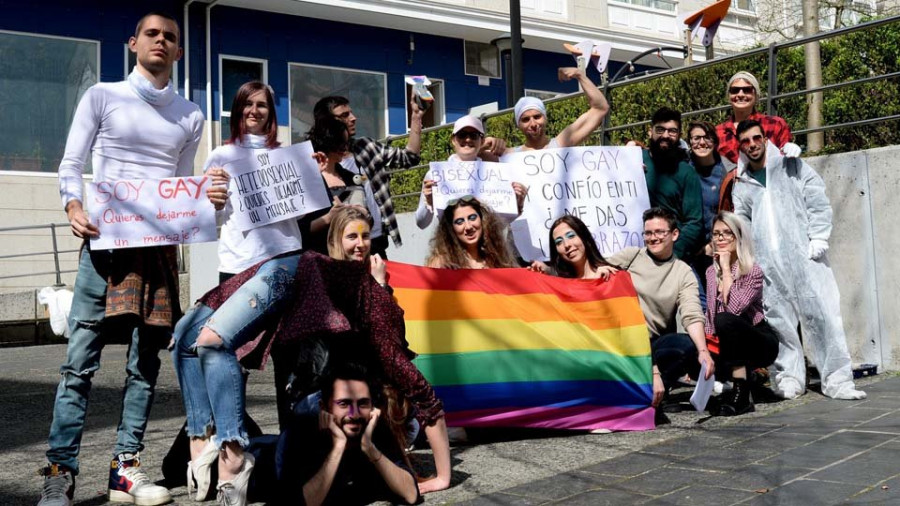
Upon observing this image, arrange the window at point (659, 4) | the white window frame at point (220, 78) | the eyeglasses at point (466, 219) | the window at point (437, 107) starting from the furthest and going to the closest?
the window at point (659, 4) → the window at point (437, 107) → the white window frame at point (220, 78) → the eyeglasses at point (466, 219)

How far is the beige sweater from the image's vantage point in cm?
600

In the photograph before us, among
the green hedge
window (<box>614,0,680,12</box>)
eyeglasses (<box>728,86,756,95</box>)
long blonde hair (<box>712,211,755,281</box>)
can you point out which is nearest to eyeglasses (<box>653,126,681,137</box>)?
eyeglasses (<box>728,86,756,95</box>)

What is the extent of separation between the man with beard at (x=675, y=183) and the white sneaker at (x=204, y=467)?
3639 mm

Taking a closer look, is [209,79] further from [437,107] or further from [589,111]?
[589,111]

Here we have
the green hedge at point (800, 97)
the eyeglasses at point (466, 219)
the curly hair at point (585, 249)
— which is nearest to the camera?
the eyeglasses at point (466, 219)

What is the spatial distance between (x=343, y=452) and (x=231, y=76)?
16.5 m

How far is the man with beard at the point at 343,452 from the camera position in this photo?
12.6 ft

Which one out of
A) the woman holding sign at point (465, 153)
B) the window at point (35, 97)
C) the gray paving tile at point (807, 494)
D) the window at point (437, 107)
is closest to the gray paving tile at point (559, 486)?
the gray paving tile at point (807, 494)

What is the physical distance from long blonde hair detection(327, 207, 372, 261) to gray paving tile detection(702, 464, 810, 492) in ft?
5.87

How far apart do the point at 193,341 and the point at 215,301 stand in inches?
7.5

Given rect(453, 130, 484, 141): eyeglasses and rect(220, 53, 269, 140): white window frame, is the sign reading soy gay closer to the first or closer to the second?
rect(453, 130, 484, 141): eyeglasses

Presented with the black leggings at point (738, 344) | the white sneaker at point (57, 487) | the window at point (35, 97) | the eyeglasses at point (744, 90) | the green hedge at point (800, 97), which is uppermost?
the window at point (35, 97)

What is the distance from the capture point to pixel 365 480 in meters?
4.09

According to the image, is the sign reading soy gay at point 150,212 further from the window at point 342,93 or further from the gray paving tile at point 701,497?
the window at point 342,93
